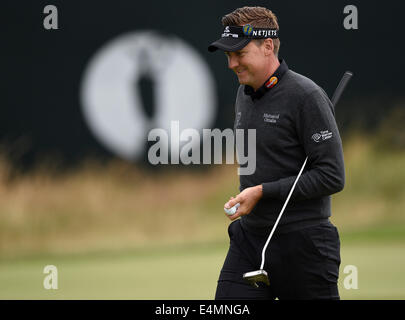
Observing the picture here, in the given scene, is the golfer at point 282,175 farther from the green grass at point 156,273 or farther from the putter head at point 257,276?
the green grass at point 156,273

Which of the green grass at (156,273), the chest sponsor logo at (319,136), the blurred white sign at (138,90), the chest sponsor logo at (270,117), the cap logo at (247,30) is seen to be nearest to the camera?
the chest sponsor logo at (319,136)

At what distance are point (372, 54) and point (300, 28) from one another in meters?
0.95

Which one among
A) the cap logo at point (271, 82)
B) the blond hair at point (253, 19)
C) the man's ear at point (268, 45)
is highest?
the blond hair at point (253, 19)

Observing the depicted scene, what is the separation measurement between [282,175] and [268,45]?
0.65 m

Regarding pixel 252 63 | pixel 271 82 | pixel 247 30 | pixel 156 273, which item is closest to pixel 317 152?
pixel 271 82

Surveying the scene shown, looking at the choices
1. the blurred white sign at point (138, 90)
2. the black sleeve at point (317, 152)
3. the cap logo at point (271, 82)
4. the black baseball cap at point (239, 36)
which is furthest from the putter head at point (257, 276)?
the blurred white sign at point (138, 90)

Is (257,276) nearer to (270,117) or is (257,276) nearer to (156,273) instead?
(270,117)

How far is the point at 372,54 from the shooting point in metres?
9.39

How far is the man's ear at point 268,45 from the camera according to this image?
3680 millimetres

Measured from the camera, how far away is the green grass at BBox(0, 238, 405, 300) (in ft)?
22.1

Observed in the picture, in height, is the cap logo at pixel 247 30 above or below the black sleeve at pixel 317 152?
above
